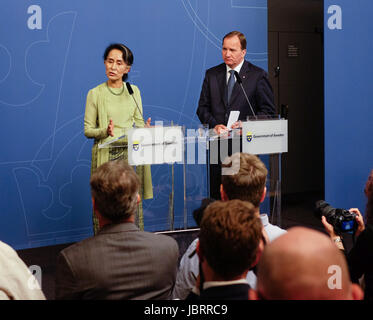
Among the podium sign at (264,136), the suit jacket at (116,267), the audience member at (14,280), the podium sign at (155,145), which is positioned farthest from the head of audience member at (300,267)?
the podium sign at (264,136)

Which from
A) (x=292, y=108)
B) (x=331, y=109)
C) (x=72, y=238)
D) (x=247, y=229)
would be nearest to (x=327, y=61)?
(x=331, y=109)

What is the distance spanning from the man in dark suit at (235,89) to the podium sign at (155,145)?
0.73m

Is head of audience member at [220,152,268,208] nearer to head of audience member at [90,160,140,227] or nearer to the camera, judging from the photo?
the camera

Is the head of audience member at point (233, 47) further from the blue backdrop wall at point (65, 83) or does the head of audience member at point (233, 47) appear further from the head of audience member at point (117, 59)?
the blue backdrop wall at point (65, 83)

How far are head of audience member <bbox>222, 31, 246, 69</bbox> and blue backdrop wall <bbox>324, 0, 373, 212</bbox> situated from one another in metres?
1.37

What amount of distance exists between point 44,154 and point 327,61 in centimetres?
283

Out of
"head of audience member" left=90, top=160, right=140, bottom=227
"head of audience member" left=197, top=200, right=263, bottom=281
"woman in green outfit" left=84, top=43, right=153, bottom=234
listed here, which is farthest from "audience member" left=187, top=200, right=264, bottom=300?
"woman in green outfit" left=84, top=43, right=153, bottom=234

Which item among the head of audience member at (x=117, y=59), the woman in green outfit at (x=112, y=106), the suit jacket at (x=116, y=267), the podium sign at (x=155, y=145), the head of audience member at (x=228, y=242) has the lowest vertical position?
the suit jacket at (x=116, y=267)

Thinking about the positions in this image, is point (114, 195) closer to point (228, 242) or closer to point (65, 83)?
point (228, 242)

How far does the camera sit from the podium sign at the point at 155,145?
11.2 feet

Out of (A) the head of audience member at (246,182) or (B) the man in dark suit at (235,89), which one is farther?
(B) the man in dark suit at (235,89)

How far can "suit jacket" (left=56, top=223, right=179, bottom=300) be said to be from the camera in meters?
1.83
